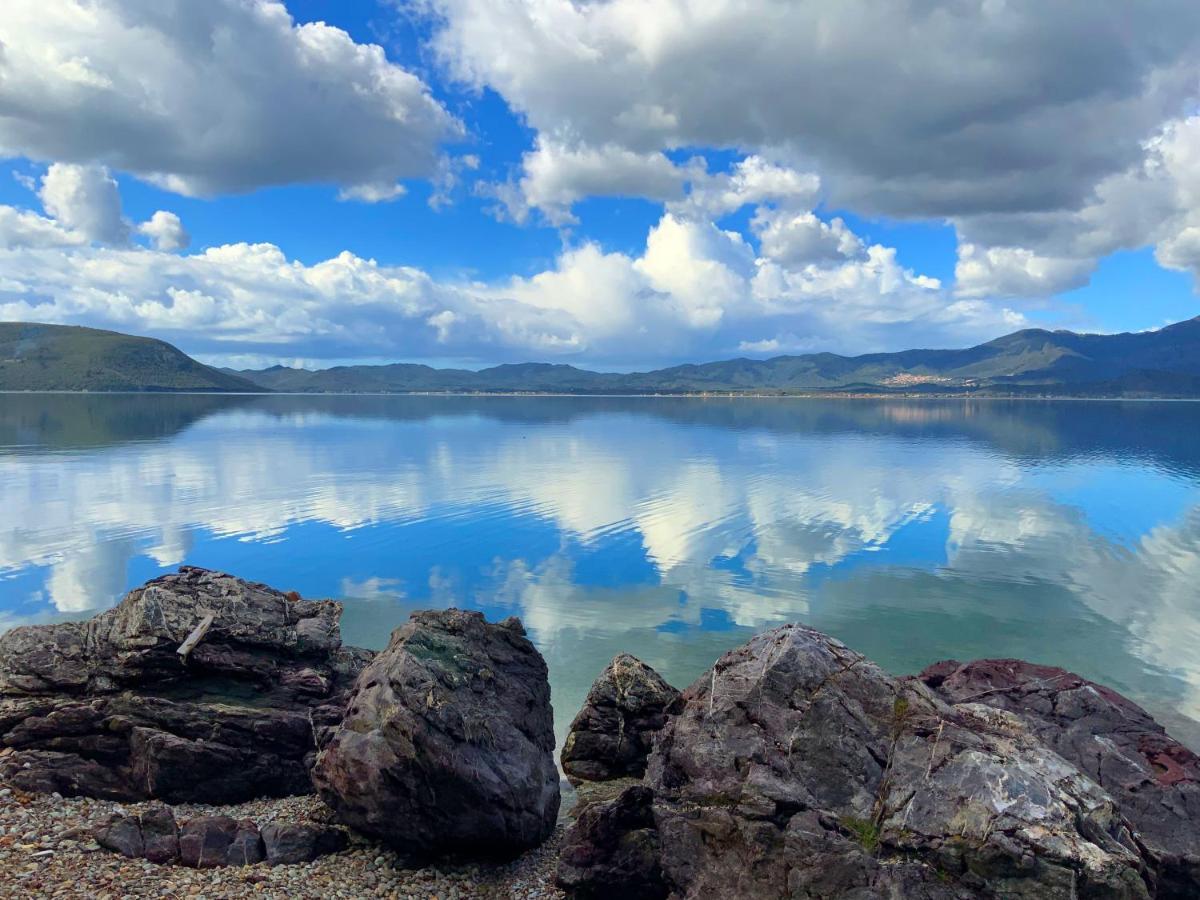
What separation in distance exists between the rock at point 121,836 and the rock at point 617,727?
38.2 feet

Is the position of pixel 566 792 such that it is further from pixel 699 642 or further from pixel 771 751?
pixel 699 642

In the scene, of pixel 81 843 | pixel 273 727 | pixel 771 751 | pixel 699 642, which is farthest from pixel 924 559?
pixel 81 843

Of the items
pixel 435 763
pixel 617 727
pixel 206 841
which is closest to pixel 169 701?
pixel 206 841

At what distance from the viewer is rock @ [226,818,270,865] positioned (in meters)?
16.2

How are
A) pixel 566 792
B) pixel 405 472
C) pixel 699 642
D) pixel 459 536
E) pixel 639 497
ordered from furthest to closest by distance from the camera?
pixel 405 472
pixel 639 497
pixel 459 536
pixel 699 642
pixel 566 792

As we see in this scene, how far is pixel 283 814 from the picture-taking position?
18562 millimetres

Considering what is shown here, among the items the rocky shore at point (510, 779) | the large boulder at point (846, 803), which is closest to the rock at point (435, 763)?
the rocky shore at point (510, 779)

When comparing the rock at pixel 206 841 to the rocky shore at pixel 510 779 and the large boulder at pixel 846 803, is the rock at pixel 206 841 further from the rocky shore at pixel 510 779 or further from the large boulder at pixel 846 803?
the large boulder at pixel 846 803

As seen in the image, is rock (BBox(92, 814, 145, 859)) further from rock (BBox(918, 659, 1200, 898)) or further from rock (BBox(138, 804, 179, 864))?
rock (BBox(918, 659, 1200, 898))

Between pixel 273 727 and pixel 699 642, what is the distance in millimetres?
21837

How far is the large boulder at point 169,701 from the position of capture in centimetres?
1894

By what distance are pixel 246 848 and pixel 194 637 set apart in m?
6.62

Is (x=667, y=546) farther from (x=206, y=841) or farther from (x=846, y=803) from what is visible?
(x=206, y=841)

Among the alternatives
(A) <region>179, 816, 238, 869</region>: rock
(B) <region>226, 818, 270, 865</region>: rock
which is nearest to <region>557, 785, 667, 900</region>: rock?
(B) <region>226, 818, 270, 865</region>: rock
